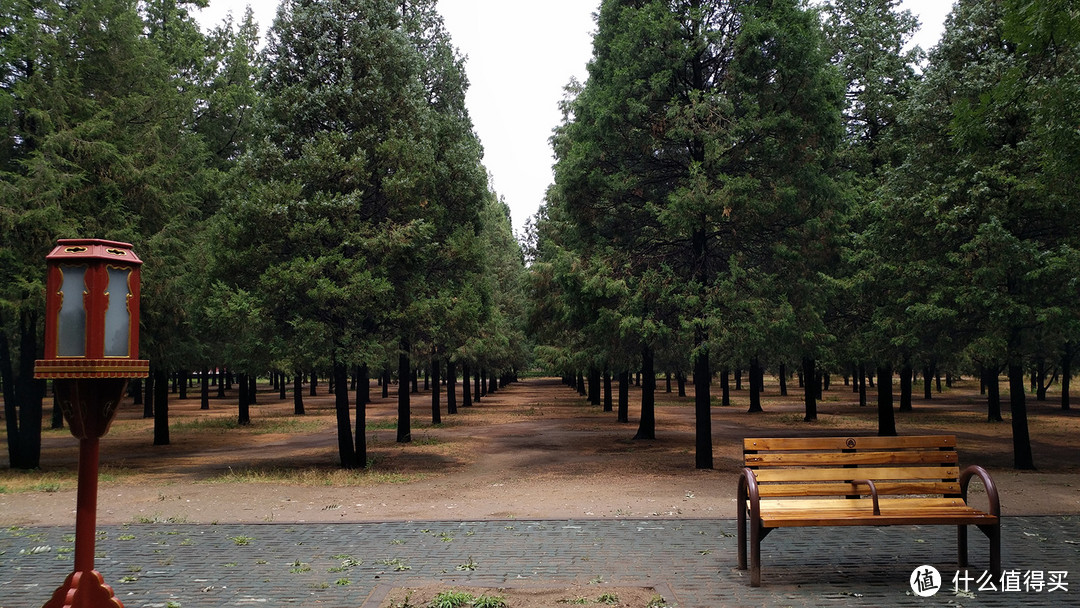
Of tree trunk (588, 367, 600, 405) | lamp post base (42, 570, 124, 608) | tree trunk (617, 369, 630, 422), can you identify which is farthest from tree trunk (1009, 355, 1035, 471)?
tree trunk (588, 367, 600, 405)

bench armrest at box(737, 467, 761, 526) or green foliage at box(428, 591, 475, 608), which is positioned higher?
bench armrest at box(737, 467, 761, 526)

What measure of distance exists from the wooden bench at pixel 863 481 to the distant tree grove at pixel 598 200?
6.97m

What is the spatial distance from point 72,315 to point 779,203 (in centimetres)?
1325

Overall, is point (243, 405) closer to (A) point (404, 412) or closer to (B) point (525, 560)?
(A) point (404, 412)

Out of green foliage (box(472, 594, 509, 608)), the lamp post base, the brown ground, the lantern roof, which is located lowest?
the brown ground

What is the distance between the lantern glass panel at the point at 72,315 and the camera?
16.2ft

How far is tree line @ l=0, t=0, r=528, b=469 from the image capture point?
15.7 m

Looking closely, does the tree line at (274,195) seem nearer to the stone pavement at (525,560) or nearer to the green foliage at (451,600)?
the stone pavement at (525,560)

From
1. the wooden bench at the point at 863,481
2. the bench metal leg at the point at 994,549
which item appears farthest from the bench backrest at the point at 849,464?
the bench metal leg at the point at 994,549

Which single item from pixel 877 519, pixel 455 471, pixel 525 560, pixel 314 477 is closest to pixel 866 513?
pixel 877 519

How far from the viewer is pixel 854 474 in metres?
7.26

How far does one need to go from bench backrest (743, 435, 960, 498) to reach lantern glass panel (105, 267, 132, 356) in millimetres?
5537

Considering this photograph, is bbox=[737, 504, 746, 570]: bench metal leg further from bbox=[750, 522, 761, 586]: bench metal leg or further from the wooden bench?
bbox=[750, 522, 761, 586]: bench metal leg

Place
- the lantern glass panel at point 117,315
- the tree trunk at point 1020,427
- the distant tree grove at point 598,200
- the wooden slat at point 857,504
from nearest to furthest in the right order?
the lantern glass panel at point 117,315 < the wooden slat at point 857,504 < the distant tree grove at point 598,200 < the tree trunk at point 1020,427
